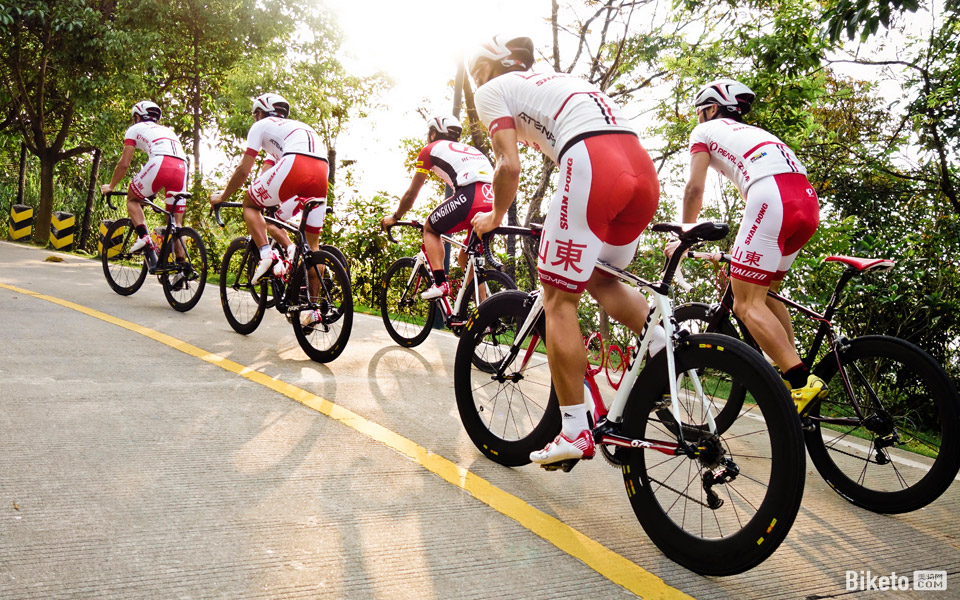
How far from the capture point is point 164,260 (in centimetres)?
790

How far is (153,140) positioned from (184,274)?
6.82 ft

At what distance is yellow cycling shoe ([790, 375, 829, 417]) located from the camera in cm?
358

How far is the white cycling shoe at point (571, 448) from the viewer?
300cm

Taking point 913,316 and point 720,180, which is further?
point 720,180

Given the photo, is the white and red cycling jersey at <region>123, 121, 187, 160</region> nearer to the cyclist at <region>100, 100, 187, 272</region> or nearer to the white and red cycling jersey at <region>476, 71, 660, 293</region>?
the cyclist at <region>100, 100, 187, 272</region>

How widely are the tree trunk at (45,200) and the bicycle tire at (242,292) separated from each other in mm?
15299

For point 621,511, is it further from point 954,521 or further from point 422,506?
point 954,521

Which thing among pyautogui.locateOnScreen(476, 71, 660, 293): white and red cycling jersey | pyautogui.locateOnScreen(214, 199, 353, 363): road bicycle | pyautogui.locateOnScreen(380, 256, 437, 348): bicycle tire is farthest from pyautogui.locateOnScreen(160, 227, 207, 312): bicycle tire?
pyautogui.locateOnScreen(476, 71, 660, 293): white and red cycling jersey

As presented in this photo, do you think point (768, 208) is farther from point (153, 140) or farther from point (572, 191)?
point (153, 140)

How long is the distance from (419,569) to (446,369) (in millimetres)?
3456

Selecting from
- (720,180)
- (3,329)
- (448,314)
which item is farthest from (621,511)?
(720,180)

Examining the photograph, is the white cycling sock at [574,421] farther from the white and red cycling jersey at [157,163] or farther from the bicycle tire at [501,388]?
the white and red cycling jersey at [157,163]

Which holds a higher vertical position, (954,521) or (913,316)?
(913,316)

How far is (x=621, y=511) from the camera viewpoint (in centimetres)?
321
